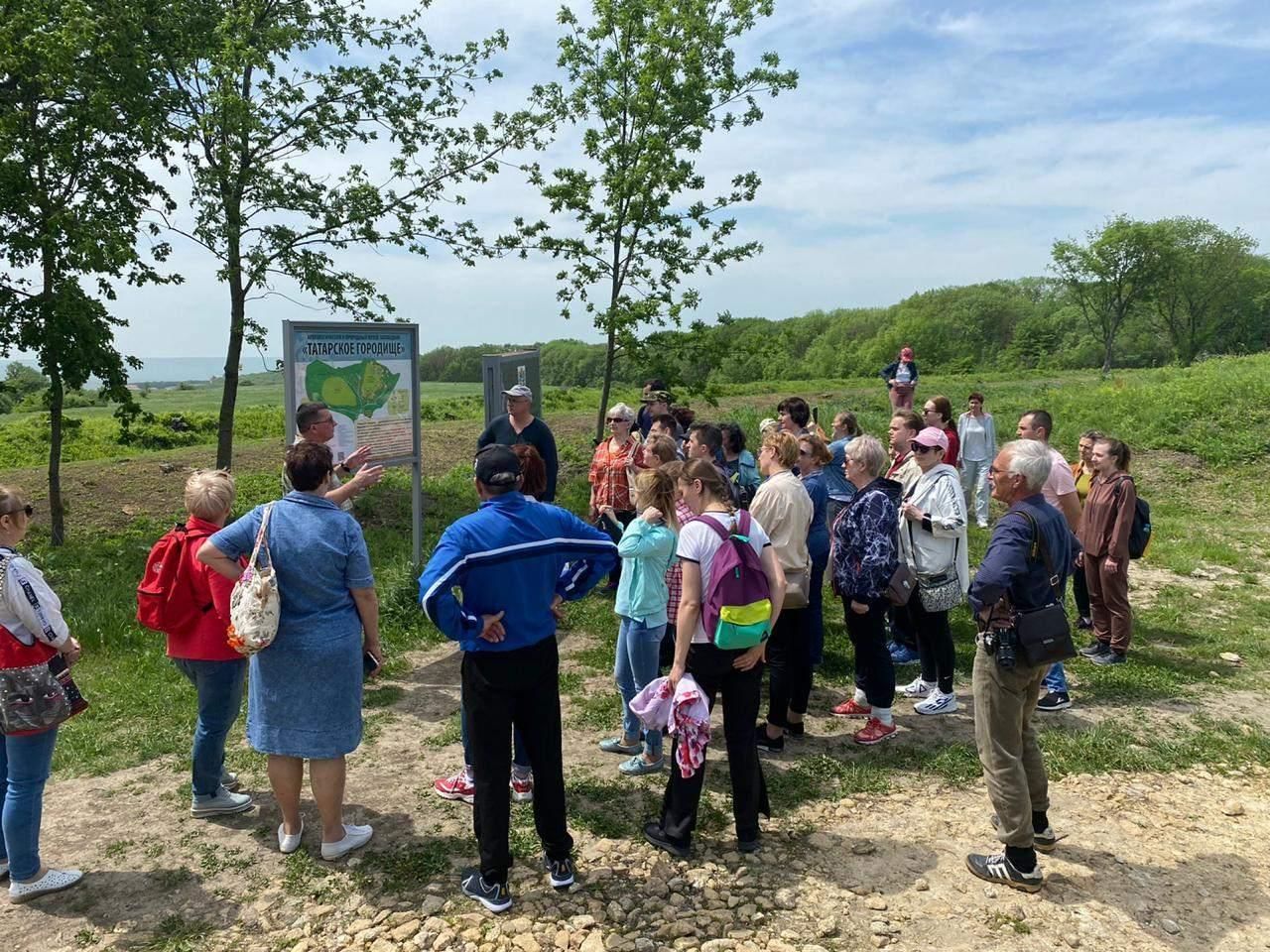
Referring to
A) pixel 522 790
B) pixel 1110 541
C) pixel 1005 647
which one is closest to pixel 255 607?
pixel 522 790

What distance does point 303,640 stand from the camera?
369cm

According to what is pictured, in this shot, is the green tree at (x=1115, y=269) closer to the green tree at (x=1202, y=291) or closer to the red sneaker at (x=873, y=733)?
the green tree at (x=1202, y=291)

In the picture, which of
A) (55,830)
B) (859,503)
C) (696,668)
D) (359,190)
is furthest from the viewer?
(359,190)

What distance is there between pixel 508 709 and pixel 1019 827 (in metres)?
2.41

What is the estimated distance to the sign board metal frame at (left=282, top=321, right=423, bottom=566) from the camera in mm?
6413

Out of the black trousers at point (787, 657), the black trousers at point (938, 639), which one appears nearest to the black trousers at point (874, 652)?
the black trousers at point (787, 657)

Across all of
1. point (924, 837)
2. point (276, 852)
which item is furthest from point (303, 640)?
point (924, 837)

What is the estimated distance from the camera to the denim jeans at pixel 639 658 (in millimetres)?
4824

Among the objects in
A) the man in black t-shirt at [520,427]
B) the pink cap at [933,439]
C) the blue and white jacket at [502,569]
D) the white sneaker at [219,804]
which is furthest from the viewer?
the man in black t-shirt at [520,427]

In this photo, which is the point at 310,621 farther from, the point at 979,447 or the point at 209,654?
the point at 979,447

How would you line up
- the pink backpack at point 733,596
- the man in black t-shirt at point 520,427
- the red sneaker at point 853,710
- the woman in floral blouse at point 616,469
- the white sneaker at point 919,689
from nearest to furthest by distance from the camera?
the pink backpack at point 733,596 < the red sneaker at point 853,710 < the white sneaker at point 919,689 < the man in black t-shirt at point 520,427 < the woman in floral blouse at point 616,469

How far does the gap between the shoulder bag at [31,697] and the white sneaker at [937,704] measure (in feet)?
16.7

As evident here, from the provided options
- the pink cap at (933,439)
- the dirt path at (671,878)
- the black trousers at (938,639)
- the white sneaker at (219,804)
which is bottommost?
the dirt path at (671,878)

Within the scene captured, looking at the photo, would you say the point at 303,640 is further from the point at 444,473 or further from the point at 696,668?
the point at 444,473
